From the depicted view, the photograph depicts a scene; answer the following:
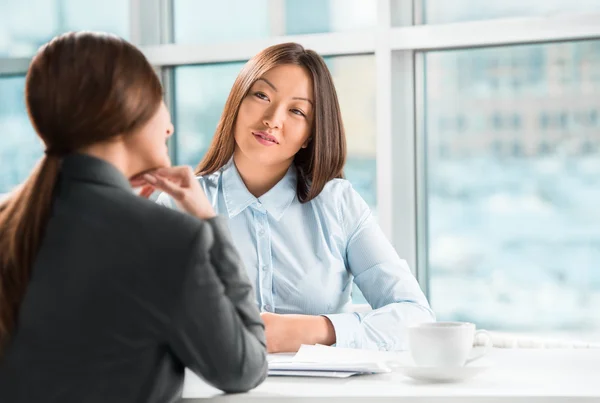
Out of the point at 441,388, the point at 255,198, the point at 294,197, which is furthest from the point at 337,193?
the point at 441,388

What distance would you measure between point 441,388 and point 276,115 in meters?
1.06

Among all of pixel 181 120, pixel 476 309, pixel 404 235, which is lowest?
pixel 476 309

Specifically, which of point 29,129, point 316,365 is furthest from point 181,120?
point 316,365

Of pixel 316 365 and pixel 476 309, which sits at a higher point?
pixel 316 365

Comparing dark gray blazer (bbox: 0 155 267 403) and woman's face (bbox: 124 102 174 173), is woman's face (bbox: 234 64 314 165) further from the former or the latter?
dark gray blazer (bbox: 0 155 267 403)

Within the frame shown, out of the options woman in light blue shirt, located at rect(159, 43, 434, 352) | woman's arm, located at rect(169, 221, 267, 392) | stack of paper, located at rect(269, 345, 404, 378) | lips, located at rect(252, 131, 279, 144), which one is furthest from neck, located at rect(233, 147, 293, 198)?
woman's arm, located at rect(169, 221, 267, 392)

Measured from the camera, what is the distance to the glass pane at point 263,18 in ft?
10.0

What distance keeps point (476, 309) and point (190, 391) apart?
1.87 m

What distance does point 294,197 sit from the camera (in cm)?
225

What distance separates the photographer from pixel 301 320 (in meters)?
1.82

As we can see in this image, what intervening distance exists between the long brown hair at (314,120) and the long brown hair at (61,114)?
1.04 m

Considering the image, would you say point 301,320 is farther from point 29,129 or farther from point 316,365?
point 29,129

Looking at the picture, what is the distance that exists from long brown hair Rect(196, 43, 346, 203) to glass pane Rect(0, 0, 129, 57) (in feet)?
3.87

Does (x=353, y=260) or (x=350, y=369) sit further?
(x=353, y=260)
